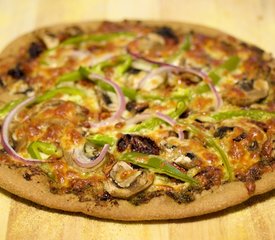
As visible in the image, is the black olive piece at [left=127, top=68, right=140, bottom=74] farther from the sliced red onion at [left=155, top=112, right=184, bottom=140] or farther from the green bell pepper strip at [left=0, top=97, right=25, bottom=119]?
the green bell pepper strip at [left=0, top=97, right=25, bottom=119]

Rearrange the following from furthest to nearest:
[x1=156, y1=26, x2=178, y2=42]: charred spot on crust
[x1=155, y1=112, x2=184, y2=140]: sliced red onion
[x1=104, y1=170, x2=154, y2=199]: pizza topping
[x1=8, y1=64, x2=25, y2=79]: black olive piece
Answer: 1. [x1=156, y1=26, x2=178, y2=42]: charred spot on crust
2. [x1=8, y1=64, x2=25, y2=79]: black olive piece
3. [x1=155, y1=112, x2=184, y2=140]: sliced red onion
4. [x1=104, y1=170, x2=154, y2=199]: pizza topping

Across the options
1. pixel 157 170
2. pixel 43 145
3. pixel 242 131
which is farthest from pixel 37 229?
pixel 242 131

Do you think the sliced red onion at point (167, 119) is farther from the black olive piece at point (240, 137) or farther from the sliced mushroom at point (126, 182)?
the sliced mushroom at point (126, 182)

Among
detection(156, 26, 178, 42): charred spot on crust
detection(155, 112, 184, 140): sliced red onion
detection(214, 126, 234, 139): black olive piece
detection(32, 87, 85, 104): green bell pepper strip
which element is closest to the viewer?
detection(214, 126, 234, 139): black olive piece

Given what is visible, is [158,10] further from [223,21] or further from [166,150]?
[166,150]

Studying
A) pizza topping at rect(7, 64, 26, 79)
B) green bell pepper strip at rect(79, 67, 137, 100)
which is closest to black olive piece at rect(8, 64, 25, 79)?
pizza topping at rect(7, 64, 26, 79)

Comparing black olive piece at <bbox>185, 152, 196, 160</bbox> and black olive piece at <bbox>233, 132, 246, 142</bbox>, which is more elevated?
black olive piece at <bbox>233, 132, 246, 142</bbox>
